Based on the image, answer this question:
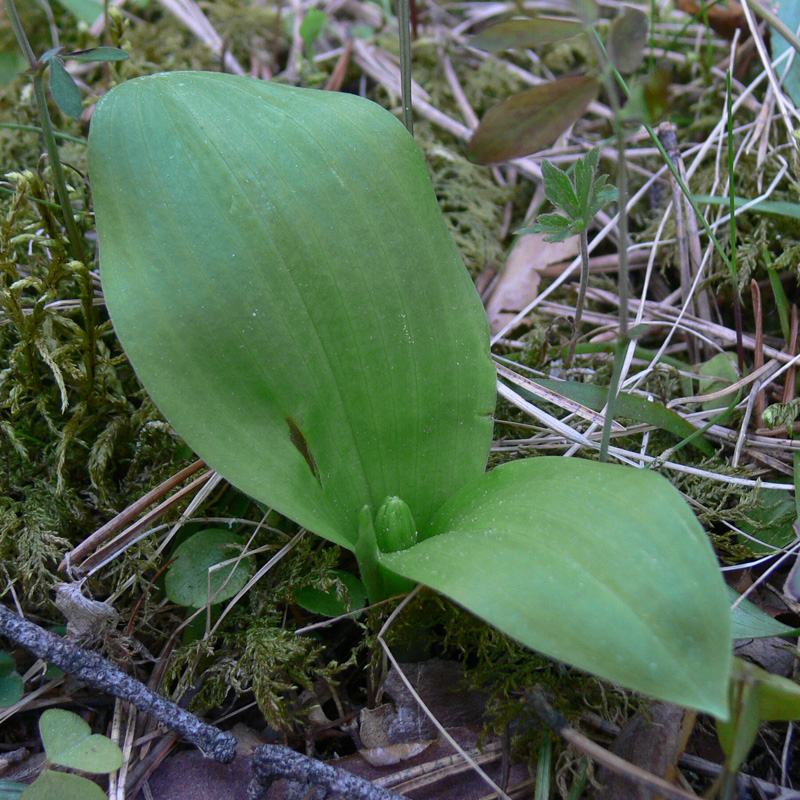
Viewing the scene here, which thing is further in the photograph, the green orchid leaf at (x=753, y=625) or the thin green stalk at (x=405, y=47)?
the thin green stalk at (x=405, y=47)

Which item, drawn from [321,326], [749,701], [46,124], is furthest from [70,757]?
[46,124]

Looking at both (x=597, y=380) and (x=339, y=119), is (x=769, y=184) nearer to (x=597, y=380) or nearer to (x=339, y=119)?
(x=597, y=380)

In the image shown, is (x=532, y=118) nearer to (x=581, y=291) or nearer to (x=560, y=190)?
(x=560, y=190)

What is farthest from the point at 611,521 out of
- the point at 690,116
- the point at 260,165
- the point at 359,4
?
the point at 359,4

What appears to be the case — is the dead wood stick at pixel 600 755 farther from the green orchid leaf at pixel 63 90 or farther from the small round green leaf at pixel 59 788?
the green orchid leaf at pixel 63 90

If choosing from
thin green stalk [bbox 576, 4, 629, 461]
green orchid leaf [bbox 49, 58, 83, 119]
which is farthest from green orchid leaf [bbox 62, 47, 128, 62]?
thin green stalk [bbox 576, 4, 629, 461]

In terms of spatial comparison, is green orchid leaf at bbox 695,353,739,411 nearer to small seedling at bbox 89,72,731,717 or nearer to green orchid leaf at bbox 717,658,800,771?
small seedling at bbox 89,72,731,717

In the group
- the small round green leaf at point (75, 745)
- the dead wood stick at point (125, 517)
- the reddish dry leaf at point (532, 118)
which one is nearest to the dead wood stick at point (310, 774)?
the small round green leaf at point (75, 745)
